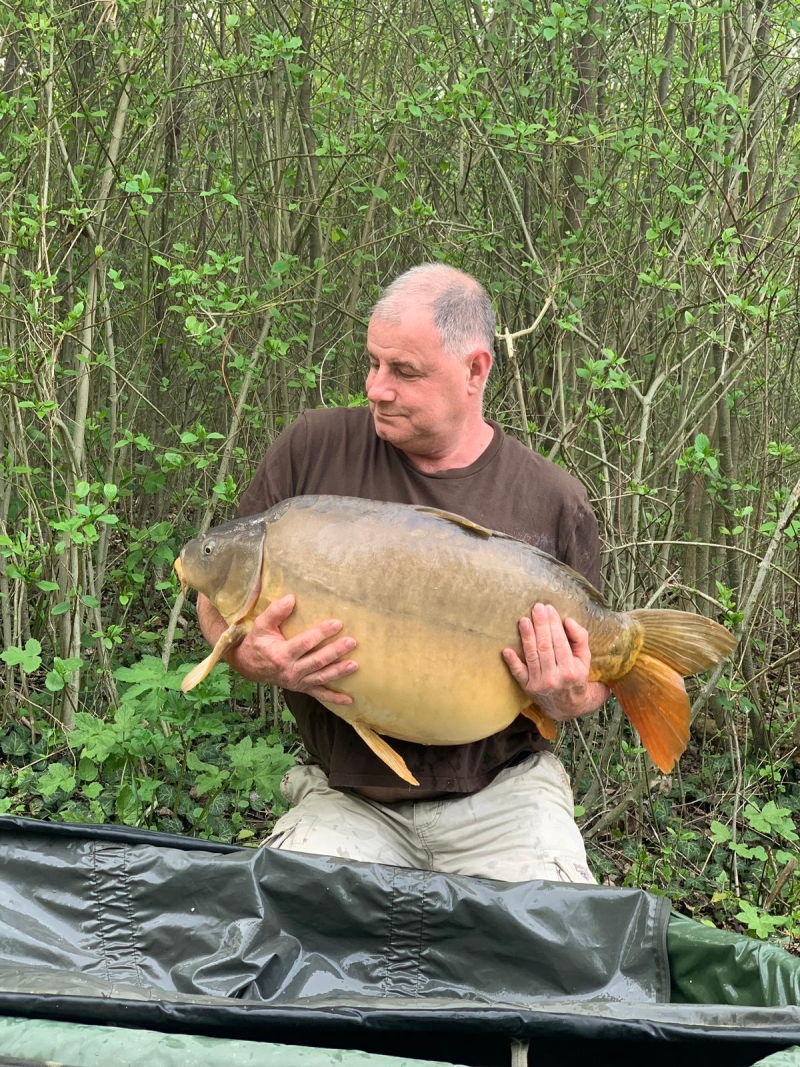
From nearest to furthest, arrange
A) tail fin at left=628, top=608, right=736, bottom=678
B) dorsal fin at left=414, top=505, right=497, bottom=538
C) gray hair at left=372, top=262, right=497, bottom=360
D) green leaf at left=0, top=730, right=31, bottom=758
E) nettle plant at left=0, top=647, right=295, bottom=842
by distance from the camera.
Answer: dorsal fin at left=414, top=505, right=497, bottom=538
tail fin at left=628, top=608, right=736, bottom=678
gray hair at left=372, top=262, right=497, bottom=360
nettle plant at left=0, top=647, right=295, bottom=842
green leaf at left=0, top=730, right=31, bottom=758

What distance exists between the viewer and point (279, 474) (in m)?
2.21

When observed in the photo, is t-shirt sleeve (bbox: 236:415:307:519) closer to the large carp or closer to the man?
the man

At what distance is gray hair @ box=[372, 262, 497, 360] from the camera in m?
2.14

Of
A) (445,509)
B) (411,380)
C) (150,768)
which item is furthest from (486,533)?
(150,768)

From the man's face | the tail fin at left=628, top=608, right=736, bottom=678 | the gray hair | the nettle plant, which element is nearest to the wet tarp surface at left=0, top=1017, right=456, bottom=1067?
the tail fin at left=628, top=608, right=736, bottom=678

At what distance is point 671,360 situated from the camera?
11.3ft

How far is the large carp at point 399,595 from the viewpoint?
186 centimetres

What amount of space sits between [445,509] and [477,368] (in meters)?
0.29

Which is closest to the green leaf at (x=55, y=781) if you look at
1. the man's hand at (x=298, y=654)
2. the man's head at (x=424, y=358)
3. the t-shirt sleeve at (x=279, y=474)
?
the t-shirt sleeve at (x=279, y=474)

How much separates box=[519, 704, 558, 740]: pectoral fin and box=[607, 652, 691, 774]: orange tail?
0.14 m

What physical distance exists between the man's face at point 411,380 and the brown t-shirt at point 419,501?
0.10 metres

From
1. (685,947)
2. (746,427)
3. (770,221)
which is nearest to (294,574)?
(685,947)

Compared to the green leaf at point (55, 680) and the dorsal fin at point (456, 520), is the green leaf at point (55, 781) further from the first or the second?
the dorsal fin at point (456, 520)

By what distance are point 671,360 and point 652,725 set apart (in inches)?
66.5
